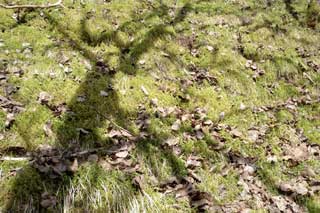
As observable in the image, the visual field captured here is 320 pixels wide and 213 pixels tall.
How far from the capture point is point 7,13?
6691mm

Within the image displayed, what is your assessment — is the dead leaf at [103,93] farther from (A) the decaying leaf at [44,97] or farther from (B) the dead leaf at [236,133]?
(B) the dead leaf at [236,133]

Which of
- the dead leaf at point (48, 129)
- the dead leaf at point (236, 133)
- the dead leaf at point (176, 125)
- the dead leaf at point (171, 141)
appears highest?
the dead leaf at point (48, 129)

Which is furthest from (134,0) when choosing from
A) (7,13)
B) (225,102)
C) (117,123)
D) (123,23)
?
(117,123)

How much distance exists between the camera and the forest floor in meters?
4.15

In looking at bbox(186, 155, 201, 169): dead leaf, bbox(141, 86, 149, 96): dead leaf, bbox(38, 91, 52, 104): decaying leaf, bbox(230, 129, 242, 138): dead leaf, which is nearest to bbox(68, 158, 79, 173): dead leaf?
bbox(38, 91, 52, 104): decaying leaf

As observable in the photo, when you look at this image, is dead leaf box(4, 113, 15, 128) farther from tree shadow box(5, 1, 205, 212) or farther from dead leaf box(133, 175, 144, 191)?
dead leaf box(133, 175, 144, 191)

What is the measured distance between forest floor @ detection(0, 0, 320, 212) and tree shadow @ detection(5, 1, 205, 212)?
0.05 ft

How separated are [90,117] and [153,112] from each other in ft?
3.12

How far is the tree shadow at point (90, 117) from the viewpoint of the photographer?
3850 mm

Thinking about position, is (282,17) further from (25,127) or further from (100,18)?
(25,127)

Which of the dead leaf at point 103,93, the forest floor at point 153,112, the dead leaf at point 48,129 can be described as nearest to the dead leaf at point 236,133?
the forest floor at point 153,112

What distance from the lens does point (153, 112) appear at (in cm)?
539

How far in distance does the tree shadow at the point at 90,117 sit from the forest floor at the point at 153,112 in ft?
0.05

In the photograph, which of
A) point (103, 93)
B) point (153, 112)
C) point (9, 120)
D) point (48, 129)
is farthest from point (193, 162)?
point (9, 120)
